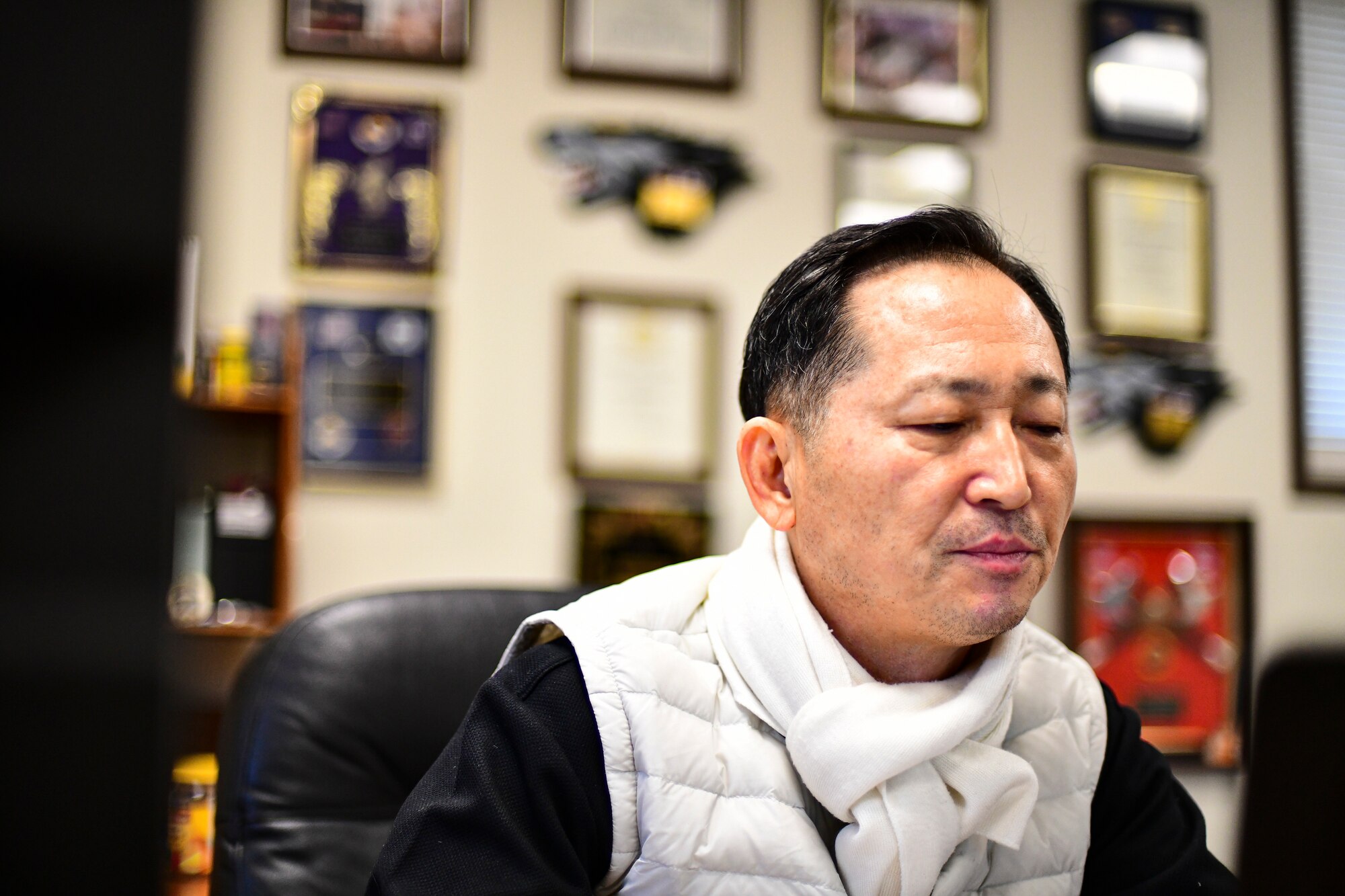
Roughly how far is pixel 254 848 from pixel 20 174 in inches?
49.8

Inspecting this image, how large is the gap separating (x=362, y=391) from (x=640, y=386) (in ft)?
2.11

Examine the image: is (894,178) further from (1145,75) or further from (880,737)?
(880,737)

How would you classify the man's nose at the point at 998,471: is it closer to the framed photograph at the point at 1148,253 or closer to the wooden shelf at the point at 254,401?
the wooden shelf at the point at 254,401

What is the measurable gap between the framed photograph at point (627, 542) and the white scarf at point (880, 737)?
4.36 feet

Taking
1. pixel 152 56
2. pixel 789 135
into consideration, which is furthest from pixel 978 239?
pixel 789 135

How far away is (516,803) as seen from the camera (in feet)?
3.52

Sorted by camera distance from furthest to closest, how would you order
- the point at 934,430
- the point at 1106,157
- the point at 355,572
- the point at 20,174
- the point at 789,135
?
the point at 1106,157
the point at 789,135
the point at 355,572
the point at 934,430
the point at 20,174

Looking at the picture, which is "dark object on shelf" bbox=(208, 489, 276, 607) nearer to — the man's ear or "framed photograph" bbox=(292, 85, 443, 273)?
"framed photograph" bbox=(292, 85, 443, 273)

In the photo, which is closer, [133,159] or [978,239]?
[133,159]

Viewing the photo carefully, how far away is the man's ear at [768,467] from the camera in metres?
1.33

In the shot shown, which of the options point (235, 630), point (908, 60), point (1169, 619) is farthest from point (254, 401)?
point (1169, 619)

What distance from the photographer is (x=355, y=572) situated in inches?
99.5

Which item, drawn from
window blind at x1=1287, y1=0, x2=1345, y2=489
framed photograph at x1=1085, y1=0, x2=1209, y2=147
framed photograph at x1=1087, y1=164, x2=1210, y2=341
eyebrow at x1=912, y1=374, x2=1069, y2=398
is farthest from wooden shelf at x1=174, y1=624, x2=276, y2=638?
window blind at x1=1287, y1=0, x2=1345, y2=489

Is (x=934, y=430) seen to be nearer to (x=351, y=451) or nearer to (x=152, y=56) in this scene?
(x=152, y=56)
